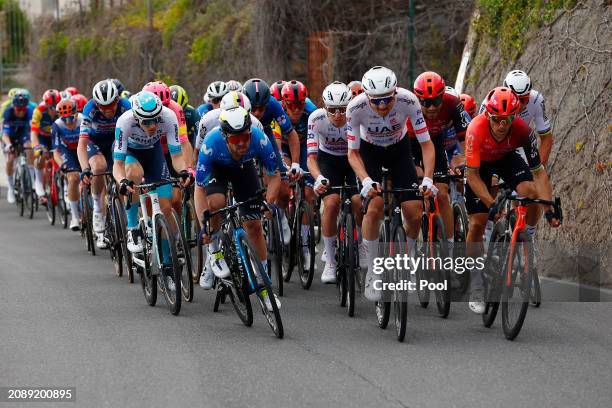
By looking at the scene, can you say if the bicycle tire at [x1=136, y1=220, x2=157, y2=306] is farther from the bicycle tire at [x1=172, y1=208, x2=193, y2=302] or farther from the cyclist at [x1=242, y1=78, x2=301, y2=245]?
the cyclist at [x1=242, y1=78, x2=301, y2=245]

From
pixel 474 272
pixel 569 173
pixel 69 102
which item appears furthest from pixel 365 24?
pixel 474 272

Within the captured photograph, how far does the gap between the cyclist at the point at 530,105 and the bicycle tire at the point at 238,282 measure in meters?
2.83

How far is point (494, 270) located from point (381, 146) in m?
1.52

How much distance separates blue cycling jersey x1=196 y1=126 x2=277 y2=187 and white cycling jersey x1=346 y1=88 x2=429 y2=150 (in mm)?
709

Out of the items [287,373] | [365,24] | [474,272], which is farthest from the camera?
[365,24]

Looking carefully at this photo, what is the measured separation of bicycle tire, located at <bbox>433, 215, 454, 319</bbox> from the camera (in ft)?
30.2

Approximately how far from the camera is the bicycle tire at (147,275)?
10086mm

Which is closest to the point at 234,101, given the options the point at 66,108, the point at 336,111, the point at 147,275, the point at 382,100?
the point at 336,111

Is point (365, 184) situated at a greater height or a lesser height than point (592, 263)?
greater

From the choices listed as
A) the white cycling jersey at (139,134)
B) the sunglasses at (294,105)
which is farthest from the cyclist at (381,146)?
the sunglasses at (294,105)

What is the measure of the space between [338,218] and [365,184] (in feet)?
4.49

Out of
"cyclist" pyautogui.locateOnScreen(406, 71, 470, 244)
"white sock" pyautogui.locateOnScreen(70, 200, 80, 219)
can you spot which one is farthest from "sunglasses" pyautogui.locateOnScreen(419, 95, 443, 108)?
"white sock" pyautogui.locateOnScreen(70, 200, 80, 219)

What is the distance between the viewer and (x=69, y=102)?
591 inches

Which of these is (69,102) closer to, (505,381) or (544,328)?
(544,328)
